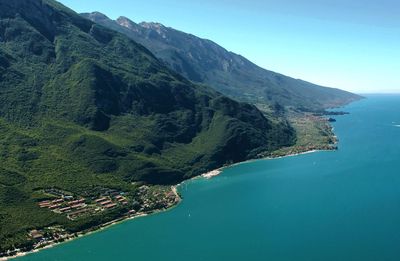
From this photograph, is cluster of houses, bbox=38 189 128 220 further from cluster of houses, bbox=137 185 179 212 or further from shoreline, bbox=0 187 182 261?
shoreline, bbox=0 187 182 261

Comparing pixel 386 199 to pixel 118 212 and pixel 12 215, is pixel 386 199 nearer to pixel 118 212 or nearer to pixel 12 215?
pixel 118 212

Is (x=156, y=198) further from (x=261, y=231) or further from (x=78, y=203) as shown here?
→ (x=261, y=231)

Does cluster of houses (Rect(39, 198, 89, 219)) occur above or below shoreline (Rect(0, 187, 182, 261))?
above

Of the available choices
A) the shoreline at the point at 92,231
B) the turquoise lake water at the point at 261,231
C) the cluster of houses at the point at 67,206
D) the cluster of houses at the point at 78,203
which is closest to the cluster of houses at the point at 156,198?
the shoreline at the point at 92,231

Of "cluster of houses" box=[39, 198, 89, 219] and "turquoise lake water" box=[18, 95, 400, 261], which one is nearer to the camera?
"turquoise lake water" box=[18, 95, 400, 261]

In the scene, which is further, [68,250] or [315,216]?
[315,216]

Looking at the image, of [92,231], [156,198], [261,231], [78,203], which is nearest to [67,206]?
[78,203]

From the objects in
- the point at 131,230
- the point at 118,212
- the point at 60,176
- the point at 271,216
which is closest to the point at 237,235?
the point at 271,216

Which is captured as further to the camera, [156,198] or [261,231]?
[156,198]

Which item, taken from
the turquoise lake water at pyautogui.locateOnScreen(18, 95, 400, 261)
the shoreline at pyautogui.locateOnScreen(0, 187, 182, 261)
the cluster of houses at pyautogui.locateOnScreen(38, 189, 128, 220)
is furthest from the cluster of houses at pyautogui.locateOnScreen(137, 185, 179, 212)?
the cluster of houses at pyautogui.locateOnScreen(38, 189, 128, 220)

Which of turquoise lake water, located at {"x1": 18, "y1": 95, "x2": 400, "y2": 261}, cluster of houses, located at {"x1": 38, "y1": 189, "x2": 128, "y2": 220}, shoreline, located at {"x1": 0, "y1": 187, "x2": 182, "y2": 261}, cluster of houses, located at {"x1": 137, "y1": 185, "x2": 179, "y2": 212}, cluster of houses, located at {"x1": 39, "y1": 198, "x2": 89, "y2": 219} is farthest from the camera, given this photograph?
cluster of houses, located at {"x1": 137, "y1": 185, "x2": 179, "y2": 212}

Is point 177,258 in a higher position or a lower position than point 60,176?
lower
